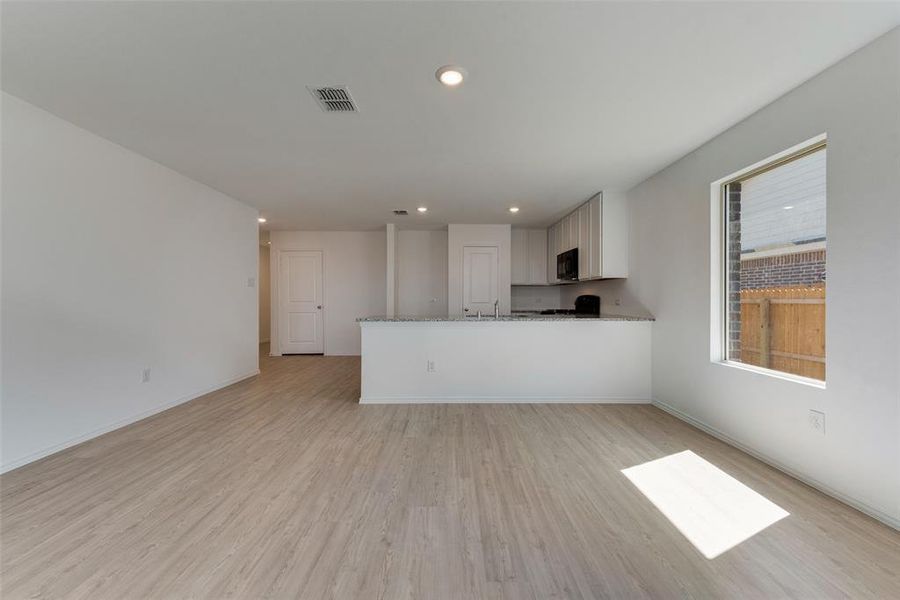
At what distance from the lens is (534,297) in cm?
713

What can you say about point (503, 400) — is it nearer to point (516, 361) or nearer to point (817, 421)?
point (516, 361)

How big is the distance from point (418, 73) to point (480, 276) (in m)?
4.49

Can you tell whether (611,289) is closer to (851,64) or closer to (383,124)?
(851,64)

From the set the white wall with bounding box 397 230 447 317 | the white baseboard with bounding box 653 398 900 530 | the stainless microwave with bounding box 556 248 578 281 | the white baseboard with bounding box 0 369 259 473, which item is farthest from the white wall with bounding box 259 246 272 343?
the white baseboard with bounding box 653 398 900 530

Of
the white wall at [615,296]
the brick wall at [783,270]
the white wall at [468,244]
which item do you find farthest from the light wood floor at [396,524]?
the white wall at [468,244]

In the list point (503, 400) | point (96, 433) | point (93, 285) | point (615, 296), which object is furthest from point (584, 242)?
point (96, 433)

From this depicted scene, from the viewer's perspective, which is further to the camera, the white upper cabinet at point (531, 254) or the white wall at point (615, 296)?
the white upper cabinet at point (531, 254)

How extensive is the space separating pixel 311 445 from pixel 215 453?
664 mm

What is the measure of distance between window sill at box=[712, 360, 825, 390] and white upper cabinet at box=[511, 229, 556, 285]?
393 cm

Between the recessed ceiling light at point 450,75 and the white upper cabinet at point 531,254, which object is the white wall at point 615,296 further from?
the recessed ceiling light at point 450,75

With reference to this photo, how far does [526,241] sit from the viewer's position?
22.3ft

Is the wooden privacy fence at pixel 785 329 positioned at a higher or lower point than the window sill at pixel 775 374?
higher

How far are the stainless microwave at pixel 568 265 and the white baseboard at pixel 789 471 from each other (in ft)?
7.33

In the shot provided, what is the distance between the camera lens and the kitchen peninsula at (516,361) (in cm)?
400
